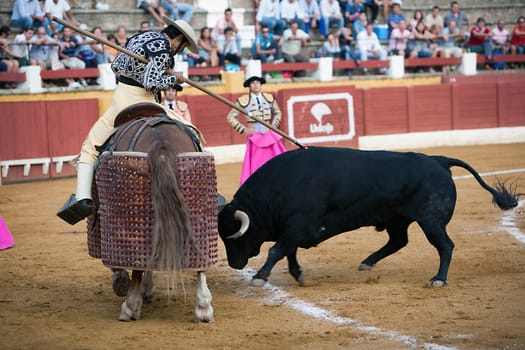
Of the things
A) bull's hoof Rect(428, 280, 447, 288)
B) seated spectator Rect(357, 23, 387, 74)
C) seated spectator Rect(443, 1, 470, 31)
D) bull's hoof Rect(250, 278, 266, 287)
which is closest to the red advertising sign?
seated spectator Rect(357, 23, 387, 74)

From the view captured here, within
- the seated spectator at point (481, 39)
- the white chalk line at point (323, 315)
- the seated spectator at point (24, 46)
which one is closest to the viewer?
the white chalk line at point (323, 315)

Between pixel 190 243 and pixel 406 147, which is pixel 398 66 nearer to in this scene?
pixel 406 147

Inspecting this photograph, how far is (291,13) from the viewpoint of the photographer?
17.1m

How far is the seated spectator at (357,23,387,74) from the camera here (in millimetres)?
17547

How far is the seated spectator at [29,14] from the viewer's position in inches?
553

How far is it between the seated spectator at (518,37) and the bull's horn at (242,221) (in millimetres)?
14846

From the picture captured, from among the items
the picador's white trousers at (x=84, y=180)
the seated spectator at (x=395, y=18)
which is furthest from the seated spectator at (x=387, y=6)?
the picador's white trousers at (x=84, y=180)

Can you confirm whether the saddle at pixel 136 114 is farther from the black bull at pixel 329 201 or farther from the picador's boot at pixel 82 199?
the black bull at pixel 329 201

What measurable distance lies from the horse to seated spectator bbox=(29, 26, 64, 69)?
929 cm

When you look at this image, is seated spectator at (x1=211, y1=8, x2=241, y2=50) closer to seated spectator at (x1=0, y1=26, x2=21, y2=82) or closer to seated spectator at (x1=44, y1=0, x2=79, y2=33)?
seated spectator at (x1=44, y1=0, x2=79, y2=33)

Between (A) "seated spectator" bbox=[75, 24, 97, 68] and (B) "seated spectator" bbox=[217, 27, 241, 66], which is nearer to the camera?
(A) "seated spectator" bbox=[75, 24, 97, 68]

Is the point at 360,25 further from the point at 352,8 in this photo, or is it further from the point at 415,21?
the point at 415,21

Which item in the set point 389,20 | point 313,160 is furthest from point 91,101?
point 313,160

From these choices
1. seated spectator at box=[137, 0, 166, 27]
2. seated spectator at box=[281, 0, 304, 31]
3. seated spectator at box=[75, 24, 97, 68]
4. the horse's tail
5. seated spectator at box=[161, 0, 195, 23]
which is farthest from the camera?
seated spectator at box=[281, 0, 304, 31]
